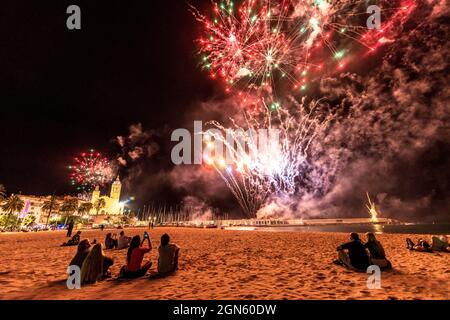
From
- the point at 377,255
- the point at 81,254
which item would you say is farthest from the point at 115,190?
the point at 377,255

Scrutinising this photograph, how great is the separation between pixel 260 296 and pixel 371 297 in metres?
2.40

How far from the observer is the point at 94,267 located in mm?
6547

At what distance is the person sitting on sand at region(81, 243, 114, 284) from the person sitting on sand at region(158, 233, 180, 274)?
1601 mm

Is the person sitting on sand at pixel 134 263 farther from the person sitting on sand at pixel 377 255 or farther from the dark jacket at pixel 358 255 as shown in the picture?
the person sitting on sand at pixel 377 255

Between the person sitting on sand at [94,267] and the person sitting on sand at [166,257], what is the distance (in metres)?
1.60

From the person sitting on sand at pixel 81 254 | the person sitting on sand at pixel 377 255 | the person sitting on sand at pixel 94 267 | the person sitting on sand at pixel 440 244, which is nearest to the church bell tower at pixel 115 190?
the person sitting on sand at pixel 81 254

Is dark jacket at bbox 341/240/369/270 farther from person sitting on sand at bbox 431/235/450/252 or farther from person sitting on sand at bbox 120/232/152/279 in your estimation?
person sitting on sand at bbox 431/235/450/252

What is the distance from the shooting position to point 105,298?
5117 mm

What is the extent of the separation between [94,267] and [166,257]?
2.09 metres

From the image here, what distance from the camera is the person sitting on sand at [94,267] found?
20.9ft

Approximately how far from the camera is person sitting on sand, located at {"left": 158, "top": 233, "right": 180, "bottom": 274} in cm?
728

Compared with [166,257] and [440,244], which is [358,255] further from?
[440,244]
